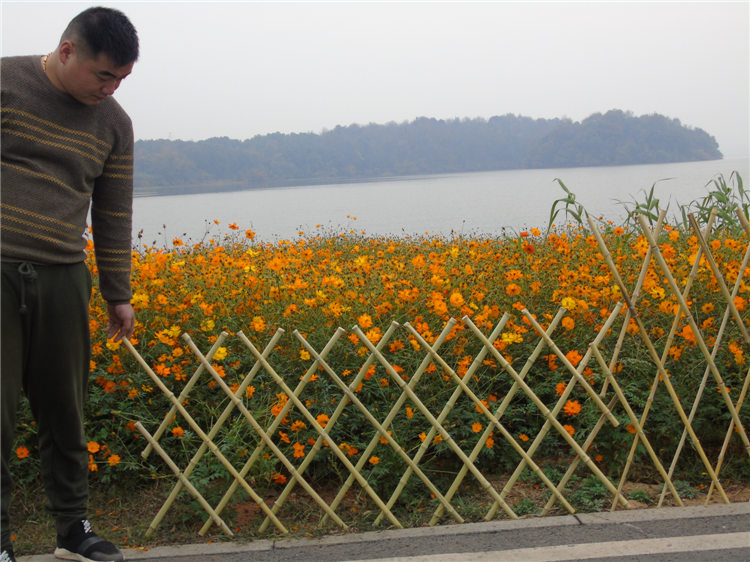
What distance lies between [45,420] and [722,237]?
3975 mm

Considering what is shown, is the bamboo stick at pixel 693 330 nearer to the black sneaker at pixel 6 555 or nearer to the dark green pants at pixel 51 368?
the dark green pants at pixel 51 368

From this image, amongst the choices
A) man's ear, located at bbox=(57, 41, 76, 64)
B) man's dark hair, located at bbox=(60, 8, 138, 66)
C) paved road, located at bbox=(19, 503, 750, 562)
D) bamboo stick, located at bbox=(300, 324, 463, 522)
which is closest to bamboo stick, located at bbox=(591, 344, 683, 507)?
paved road, located at bbox=(19, 503, 750, 562)

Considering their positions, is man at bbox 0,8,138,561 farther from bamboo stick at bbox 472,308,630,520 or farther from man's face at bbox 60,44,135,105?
bamboo stick at bbox 472,308,630,520

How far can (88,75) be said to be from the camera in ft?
6.24

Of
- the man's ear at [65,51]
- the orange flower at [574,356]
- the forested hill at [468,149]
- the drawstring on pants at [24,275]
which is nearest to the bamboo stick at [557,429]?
the orange flower at [574,356]

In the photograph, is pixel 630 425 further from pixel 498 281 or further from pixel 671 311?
pixel 498 281

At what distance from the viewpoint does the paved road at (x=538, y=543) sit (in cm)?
217

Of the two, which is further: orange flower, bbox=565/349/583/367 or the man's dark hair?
orange flower, bbox=565/349/583/367

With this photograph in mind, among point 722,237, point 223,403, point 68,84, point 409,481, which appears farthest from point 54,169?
point 722,237

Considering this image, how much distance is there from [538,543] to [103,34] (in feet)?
6.76

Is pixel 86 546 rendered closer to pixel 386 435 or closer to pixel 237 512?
pixel 237 512

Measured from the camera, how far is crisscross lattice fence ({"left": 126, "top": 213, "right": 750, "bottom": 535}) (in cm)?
251

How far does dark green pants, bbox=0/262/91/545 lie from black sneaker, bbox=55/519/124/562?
31 mm

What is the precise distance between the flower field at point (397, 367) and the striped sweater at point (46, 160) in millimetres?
841
